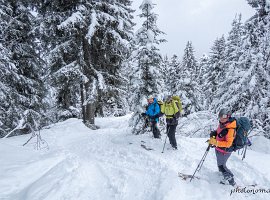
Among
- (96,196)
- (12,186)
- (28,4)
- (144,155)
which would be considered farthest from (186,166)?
(28,4)

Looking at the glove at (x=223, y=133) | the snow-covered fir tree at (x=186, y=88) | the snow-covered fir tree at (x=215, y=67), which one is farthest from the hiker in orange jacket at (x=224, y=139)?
the snow-covered fir tree at (x=215, y=67)

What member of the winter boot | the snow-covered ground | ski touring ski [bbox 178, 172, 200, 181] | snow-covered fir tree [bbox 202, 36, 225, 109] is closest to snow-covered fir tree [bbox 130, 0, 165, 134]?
the snow-covered ground

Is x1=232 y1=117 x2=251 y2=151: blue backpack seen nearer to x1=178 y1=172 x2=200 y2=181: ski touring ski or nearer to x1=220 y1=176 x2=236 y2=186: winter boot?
x1=220 y1=176 x2=236 y2=186: winter boot

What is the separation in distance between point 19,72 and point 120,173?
Result: 35.8ft

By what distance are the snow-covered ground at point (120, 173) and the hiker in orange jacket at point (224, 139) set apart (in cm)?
31

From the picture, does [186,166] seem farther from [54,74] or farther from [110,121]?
[110,121]

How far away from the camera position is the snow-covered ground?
4.99 metres

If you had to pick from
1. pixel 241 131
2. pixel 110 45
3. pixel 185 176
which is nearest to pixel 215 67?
pixel 110 45

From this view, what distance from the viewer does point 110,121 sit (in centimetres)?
1694

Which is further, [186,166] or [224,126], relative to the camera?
[186,166]

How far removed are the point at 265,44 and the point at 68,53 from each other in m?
11.4

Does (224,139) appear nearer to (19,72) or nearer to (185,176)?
(185,176)

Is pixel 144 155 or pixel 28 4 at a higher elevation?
pixel 28 4

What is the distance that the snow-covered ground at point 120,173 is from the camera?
4.99 meters
